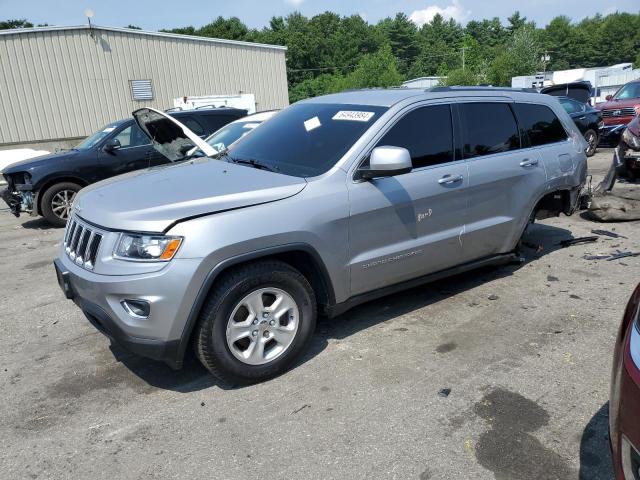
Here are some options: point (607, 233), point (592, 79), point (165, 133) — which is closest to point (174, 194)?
point (165, 133)

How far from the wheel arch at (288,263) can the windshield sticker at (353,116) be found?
116 cm

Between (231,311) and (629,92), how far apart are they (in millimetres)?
15793

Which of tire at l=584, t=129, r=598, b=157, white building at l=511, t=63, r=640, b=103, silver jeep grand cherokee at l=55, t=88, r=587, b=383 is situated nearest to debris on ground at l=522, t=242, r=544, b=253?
silver jeep grand cherokee at l=55, t=88, r=587, b=383

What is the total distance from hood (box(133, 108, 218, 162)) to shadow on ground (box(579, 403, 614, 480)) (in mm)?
3779

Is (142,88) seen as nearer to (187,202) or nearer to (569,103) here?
(569,103)

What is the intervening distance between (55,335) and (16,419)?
1251mm

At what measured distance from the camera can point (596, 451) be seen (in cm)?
269

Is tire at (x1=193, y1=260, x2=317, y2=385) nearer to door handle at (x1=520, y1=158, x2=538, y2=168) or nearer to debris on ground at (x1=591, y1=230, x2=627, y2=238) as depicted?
door handle at (x1=520, y1=158, x2=538, y2=168)

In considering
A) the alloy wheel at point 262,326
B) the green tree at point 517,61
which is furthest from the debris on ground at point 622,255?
the green tree at point 517,61

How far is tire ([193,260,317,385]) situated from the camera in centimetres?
314

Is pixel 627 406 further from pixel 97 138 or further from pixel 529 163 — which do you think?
pixel 97 138

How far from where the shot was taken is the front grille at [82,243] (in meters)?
3.19

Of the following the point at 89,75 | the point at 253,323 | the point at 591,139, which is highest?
the point at 89,75

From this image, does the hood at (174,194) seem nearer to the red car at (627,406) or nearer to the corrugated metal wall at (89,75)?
the red car at (627,406)
